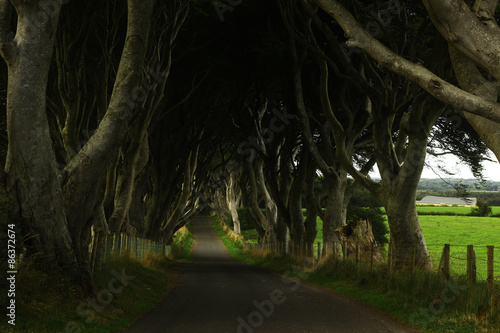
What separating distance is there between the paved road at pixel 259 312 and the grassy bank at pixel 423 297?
0.44m

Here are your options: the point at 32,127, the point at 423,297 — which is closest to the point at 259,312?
the point at 423,297

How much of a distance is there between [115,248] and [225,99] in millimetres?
12480

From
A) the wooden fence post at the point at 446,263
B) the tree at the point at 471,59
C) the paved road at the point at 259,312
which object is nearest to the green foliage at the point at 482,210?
the paved road at the point at 259,312

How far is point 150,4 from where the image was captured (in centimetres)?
1115

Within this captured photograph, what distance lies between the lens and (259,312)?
1063 cm

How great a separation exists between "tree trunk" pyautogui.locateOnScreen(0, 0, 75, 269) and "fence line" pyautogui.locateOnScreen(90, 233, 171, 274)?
7.81ft

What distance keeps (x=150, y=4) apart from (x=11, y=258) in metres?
6.00

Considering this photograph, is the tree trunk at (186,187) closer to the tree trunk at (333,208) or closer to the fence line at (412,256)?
the fence line at (412,256)

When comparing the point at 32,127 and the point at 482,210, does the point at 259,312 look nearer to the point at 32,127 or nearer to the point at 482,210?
the point at 32,127

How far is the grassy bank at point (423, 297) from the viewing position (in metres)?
8.83

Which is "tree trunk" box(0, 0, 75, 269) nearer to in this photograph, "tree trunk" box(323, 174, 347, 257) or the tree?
the tree

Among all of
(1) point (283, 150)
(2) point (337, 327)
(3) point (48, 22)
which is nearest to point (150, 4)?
(3) point (48, 22)

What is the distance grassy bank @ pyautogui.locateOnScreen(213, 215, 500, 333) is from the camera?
29.0 ft

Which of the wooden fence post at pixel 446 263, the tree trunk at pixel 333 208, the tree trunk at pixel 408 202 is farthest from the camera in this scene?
the tree trunk at pixel 333 208
